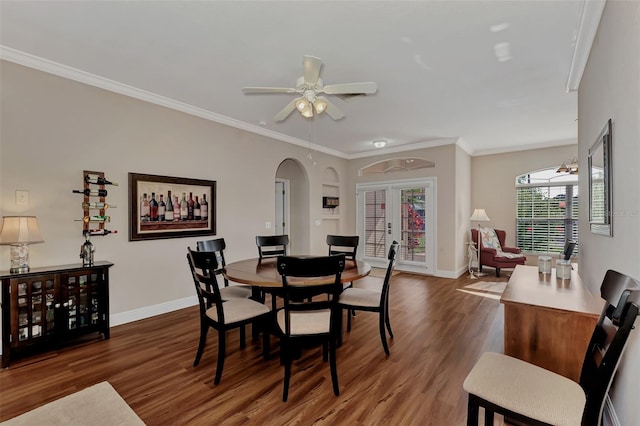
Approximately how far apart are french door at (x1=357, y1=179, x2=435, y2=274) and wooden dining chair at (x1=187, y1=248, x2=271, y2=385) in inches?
182

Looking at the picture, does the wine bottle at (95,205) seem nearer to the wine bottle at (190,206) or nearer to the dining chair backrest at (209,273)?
the wine bottle at (190,206)

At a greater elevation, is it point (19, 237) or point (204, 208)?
point (204, 208)

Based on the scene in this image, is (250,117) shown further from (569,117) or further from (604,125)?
(569,117)

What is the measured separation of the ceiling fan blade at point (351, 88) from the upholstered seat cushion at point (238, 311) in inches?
78.7

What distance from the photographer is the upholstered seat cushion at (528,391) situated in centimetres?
127

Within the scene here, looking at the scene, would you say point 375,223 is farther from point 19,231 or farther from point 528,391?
point 19,231

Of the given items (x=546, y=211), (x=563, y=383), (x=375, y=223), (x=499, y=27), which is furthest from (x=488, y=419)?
(x=546, y=211)

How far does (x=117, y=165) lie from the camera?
3473 mm

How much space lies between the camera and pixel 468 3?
2109 millimetres

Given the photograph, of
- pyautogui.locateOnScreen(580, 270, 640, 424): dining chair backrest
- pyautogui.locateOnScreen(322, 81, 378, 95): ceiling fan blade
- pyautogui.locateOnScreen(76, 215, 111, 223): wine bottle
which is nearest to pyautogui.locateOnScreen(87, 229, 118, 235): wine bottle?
pyautogui.locateOnScreen(76, 215, 111, 223): wine bottle

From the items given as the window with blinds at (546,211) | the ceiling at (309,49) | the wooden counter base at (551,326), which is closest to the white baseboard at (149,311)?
the ceiling at (309,49)

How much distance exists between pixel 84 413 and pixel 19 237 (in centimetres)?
231

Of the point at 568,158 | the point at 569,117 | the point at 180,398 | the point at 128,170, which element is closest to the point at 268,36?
the point at 128,170

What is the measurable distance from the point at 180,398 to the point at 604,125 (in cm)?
355
